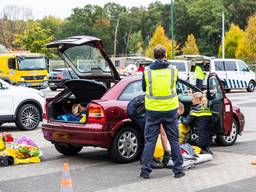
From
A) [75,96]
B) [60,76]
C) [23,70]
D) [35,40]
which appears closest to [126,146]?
[75,96]

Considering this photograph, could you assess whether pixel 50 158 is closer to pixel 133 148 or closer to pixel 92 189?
pixel 133 148

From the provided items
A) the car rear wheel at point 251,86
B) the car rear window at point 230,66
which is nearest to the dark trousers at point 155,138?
the car rear window at point 230,66

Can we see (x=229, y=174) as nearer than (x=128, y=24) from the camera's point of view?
Yes

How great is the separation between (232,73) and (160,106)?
932 inches

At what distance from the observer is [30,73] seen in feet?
103

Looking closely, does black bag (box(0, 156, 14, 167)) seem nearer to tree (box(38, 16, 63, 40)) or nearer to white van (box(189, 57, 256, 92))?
white van (box(189, 57, 256, 92))

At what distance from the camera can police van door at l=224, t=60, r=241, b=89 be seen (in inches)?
1197

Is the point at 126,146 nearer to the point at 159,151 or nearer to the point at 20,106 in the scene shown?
the point at 159,151

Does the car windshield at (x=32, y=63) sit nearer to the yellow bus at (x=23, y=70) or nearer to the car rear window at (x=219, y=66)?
the yellow bus at (x=23, y=70)

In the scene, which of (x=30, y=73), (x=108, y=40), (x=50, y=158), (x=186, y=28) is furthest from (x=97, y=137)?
(x=108, y=40)

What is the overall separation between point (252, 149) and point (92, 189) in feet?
14.0

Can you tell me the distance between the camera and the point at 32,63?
105 feet

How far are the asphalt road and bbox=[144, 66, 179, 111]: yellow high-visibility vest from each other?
Answer: 3.45ft

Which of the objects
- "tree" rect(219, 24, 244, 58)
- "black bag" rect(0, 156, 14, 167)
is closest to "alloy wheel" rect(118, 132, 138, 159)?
"black bag" rect(0, 156, 14, 167)
